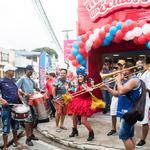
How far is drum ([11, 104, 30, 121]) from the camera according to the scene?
7217 millimetres

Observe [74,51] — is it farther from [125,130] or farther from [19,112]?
[125,130]

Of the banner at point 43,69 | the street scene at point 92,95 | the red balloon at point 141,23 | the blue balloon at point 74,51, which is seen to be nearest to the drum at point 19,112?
the street scene at point 92,95

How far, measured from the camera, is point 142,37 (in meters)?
9.67

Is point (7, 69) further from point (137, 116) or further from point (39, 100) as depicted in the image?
point (137, 116)

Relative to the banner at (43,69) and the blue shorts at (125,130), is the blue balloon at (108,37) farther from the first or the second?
the banner at (43,69)

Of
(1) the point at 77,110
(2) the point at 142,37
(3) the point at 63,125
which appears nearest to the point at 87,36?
(2) the point at 142,37

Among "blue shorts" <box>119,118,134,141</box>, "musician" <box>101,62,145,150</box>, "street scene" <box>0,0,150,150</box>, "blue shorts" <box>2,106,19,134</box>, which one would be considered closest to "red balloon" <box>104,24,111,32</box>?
"street scene" <box>0,0,150,150</box>

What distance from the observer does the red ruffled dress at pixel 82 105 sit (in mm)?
7957

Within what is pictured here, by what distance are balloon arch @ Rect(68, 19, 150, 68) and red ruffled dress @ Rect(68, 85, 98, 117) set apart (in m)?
2.47

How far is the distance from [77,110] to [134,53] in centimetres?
566

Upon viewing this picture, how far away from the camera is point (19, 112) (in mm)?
7203

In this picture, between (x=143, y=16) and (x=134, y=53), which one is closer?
A: (x=143, y=16)

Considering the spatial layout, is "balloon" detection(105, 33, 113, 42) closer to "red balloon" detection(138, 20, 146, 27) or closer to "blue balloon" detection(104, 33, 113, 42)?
"blue balloon" detection(104, 33, 113, 42)

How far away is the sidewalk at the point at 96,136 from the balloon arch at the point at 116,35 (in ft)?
7.02
